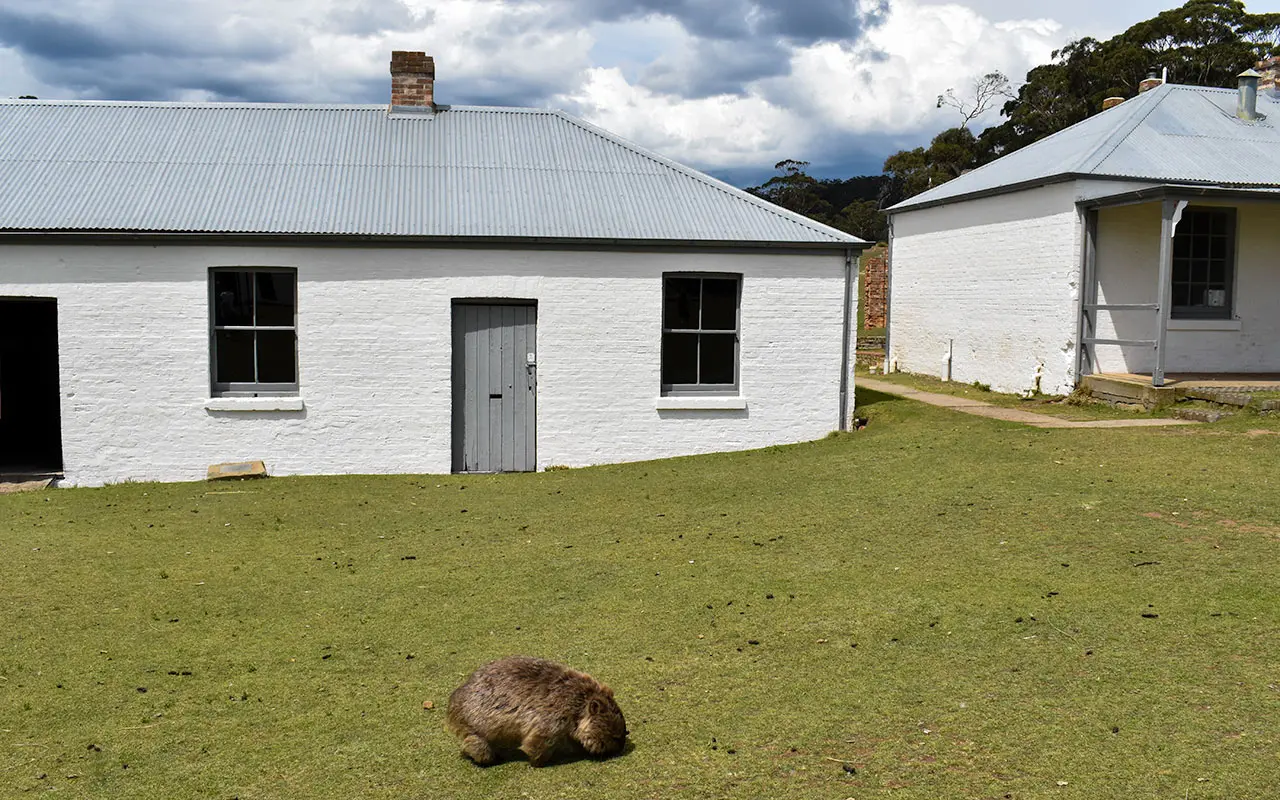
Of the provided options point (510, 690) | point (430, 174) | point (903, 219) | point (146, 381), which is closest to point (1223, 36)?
point (903, 219)

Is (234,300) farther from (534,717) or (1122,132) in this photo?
(1122,132)

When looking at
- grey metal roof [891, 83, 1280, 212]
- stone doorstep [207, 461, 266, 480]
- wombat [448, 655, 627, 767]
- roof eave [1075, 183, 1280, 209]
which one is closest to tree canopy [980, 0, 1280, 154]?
grey metal roof [891, 83, 1280, 212]

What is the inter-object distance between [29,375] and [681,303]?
32.6 ft

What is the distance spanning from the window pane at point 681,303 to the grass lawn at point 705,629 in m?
3.09

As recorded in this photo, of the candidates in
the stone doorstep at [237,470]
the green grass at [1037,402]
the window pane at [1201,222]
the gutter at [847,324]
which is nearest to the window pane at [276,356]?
the stone doorstep at [237,470]

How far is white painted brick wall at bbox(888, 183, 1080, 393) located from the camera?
17109 mm

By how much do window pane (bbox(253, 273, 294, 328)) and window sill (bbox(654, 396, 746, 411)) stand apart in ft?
15.5

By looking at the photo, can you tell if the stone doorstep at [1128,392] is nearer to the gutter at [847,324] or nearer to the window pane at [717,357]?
the gutter at [847,324]

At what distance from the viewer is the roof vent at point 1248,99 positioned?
19.0 meters

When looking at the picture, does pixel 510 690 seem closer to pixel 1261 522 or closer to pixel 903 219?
pixel 1261 522

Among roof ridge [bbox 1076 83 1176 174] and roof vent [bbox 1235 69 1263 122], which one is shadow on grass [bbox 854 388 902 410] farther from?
roof vent [bbox 1235 69 1263 122]

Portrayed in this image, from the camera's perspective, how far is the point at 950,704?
5531 millimetres

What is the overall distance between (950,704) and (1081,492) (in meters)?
5.28

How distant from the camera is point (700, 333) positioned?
1470 cm
